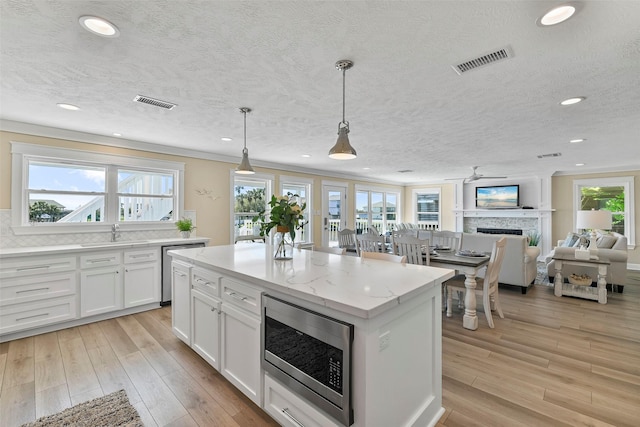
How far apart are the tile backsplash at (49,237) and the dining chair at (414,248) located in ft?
12.2

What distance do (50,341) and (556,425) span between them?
178 inches

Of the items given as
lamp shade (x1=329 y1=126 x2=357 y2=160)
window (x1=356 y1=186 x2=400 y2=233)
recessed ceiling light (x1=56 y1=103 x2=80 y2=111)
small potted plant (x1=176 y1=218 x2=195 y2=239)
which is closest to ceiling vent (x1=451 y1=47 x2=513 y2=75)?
Result: lamp shade (x1=329 y1=126 x2=357 y2=160)

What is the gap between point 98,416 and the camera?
1.92m

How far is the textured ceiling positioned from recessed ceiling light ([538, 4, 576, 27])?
43 millimetres

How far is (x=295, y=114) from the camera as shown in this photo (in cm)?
318

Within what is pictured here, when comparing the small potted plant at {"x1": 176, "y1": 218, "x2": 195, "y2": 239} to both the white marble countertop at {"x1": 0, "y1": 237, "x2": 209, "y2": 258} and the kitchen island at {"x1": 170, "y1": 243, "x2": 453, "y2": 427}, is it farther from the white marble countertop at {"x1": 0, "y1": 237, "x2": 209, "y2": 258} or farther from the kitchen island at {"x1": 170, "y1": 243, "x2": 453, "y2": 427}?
the kitchen island at {"x1": 170, "y1": 243, "x2": 453, "y2": 427}

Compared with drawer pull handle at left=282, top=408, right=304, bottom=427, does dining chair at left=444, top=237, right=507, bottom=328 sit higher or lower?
higher

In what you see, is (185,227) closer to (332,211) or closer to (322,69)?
(322,69)

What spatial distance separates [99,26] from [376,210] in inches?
331

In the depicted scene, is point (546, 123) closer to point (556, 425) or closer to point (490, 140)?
point (490, 140)

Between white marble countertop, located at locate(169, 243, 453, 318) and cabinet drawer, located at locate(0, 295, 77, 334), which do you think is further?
cabinet drawer, located at locate(0, 295, 77, 334)

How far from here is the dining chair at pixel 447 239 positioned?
4.62m

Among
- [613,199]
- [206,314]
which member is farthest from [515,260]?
[613,199]

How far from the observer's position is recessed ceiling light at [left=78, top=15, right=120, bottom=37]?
158 centimetres
